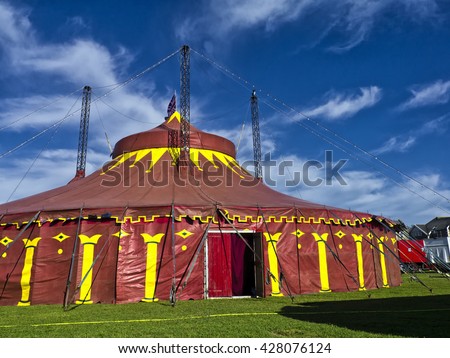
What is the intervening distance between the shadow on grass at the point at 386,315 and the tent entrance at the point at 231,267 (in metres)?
1.84

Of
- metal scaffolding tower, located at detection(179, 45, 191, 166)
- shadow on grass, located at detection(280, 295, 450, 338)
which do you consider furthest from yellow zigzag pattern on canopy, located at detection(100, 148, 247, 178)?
shadow on grass, located at detection(280, 295, 450, 338)

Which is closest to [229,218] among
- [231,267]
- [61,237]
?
[231,267]

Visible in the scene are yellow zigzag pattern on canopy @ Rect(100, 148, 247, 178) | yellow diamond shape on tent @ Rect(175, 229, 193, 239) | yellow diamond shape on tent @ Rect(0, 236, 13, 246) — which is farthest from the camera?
yellow zigzag pattern on canopy @ Rect(100, 148, 247, 178)

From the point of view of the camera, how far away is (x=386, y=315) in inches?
199

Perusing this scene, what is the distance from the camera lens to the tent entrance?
7.85 metres

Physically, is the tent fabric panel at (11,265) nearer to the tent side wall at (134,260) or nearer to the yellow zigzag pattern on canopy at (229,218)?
the tent side wall at (134,260)

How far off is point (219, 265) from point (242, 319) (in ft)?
10.2

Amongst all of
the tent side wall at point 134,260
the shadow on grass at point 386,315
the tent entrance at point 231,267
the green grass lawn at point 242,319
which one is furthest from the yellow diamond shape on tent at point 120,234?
the shadow on grass at point 386,315

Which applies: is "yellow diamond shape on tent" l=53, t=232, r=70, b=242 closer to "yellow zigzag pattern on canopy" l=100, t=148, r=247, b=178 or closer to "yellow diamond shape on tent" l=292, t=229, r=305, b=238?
"yellow zigzag pattern on canopy" l=100, t=148, r=247, b=178

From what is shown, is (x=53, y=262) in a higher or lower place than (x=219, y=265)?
higher

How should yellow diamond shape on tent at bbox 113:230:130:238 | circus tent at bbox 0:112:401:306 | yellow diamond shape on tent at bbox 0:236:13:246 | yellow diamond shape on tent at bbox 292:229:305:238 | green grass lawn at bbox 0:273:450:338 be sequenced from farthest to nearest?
yellow diamond shape on tent at bbox 292:229:305:238, yellow diamond shape on tent at bbox 0:236:13:246, yellow diamond shape on tent at bbox 113:230:130:238, circus tent at bbox 0:112:401:306, green grass lawn at bbox 0:273:450:338

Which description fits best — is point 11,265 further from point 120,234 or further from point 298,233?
point 298,233

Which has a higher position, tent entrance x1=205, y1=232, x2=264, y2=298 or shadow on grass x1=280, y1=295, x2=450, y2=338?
tent entrance x1=205, y1=232, x2=264, y2=298

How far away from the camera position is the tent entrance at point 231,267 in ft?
25.8
